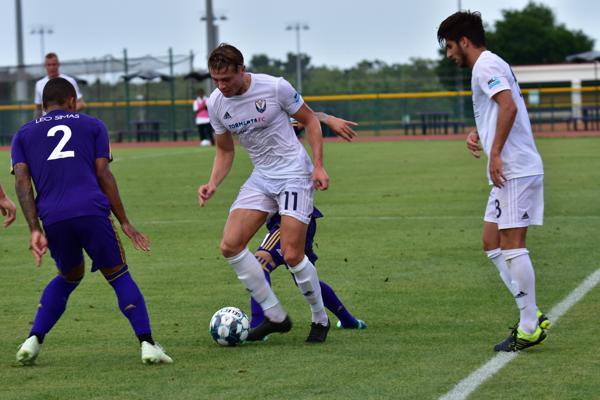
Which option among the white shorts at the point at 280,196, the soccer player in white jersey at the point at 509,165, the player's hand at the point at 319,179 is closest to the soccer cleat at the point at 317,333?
the white shorts at the point at 280,196

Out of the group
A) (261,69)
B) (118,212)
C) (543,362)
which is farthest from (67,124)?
(261,69)

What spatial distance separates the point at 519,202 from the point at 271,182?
1.62 meters

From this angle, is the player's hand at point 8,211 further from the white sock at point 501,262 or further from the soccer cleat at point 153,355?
the white sock at point 501,262

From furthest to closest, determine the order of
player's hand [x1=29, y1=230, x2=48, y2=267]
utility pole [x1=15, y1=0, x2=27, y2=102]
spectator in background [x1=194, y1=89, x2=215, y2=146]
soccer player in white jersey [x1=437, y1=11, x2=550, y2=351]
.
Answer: utility pole [x1=15, y1=0, x2=27, y2=102]
spectator in background [x1=194, y1=89, x2=215, y2=146]
soccer player in white jersey [x1=437, y1=11, x2=550, y2=351]
player's hand [x1=29, y1=230, x2=48, y2=267]

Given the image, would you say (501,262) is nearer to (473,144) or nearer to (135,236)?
(473,144)

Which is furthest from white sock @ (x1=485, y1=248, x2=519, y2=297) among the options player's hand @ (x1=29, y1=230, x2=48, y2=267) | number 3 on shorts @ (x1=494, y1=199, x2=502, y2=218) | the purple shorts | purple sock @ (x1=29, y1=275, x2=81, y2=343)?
player's hand @ (x1=29, y1=230, x2=48, y2=267)

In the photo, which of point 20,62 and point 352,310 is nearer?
point 352,310

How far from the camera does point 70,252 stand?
6.98m

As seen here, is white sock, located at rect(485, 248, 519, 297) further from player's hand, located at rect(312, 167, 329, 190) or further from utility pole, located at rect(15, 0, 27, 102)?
utility pole, located at rect(15, 0, 27, 102)

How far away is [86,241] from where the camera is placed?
6859 millimetres

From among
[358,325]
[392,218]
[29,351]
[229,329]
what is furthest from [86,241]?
[392,218]

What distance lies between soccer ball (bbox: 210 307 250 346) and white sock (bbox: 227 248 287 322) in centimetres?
17

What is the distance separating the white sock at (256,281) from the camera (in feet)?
24.8

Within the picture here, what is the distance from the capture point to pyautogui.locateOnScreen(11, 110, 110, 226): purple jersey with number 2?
22.3ft
